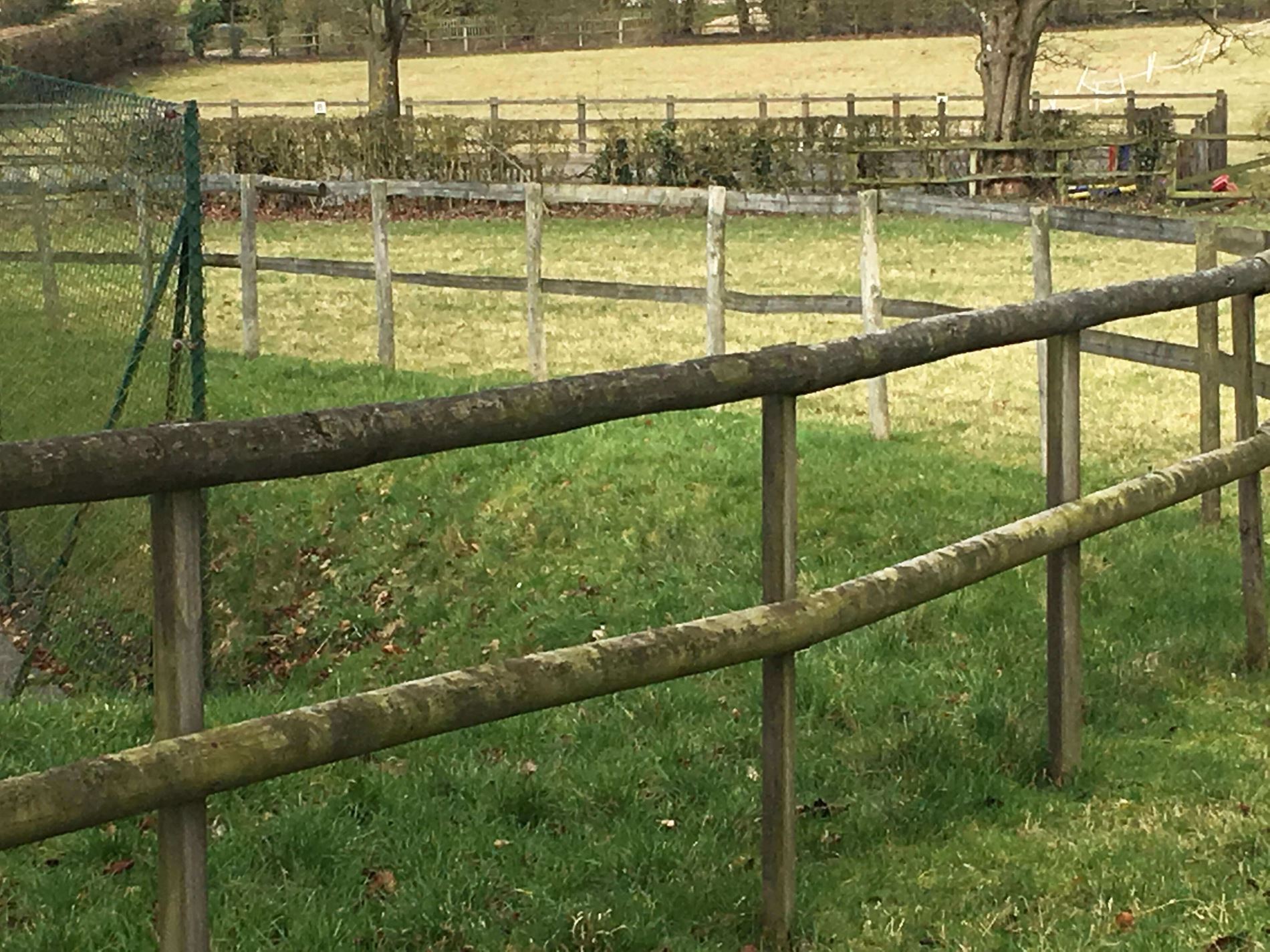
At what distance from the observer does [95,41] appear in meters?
54.9

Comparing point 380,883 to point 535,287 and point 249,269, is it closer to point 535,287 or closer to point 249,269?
point 535,287

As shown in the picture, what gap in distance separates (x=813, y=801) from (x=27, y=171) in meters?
5.40

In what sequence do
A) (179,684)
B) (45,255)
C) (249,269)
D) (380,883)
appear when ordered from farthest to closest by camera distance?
(249,269) < (45,255) < (380,883) < (179,684)

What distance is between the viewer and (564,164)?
3425 centimetres

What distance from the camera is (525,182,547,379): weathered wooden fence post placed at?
13289 mm

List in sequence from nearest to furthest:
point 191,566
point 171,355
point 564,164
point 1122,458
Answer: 1. point 191,566
2. point 171,355
3. point 1122,458
4. point 564,164

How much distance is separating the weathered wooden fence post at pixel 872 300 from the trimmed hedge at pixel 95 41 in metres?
34.8

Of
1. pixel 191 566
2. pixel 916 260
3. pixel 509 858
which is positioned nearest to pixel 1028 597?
pixel 509 858

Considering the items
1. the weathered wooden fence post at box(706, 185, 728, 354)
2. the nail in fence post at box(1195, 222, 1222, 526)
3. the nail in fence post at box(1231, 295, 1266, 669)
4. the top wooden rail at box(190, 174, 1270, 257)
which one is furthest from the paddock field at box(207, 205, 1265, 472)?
the nail in fence post at box(1231, 295, 1266, 669)

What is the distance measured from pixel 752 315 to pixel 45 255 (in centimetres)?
1031

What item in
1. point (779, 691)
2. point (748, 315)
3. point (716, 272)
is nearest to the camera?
point (779, 691)

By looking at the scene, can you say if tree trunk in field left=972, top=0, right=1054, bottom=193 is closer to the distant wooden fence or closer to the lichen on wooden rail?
the distant wooden fence

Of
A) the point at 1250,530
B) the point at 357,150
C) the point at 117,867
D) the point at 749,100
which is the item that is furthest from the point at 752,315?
the point at 749,100

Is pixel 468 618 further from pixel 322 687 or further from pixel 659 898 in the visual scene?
pixel 659 898
